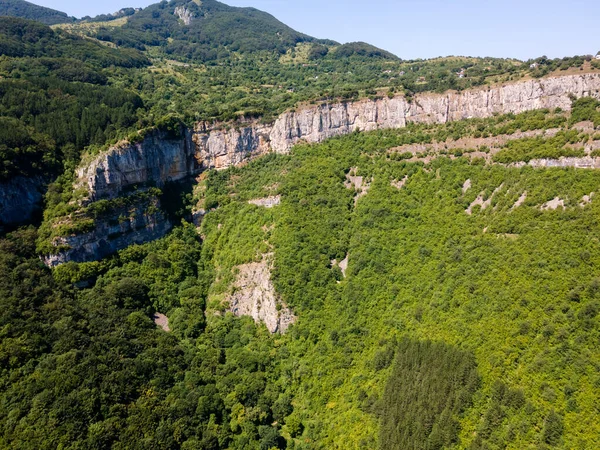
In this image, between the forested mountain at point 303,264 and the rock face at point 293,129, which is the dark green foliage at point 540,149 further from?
the rock face at point 293,129

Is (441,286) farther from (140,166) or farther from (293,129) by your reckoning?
(140,166)

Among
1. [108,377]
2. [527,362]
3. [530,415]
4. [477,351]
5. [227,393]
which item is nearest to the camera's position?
[530,415]

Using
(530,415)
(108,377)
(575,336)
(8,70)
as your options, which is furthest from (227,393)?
(8,70)

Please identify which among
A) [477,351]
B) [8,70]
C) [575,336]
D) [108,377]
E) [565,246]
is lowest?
[108,377]

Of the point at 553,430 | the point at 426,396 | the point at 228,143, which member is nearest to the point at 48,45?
the point at 228,143

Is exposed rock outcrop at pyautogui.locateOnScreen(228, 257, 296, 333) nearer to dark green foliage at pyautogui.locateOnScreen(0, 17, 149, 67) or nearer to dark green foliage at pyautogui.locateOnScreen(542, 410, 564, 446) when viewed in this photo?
dark green foliage at pyautogui.locateOnScreen(542, 410, 564, 446)

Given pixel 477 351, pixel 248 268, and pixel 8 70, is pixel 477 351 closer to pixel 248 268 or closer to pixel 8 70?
pixel 248 268

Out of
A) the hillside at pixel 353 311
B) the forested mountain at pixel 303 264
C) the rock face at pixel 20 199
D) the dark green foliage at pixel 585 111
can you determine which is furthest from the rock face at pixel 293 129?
the rock face at pixel 20 199

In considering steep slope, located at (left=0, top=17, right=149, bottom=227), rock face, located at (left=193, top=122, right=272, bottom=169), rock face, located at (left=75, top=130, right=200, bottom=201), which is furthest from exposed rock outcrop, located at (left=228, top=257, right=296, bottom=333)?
steep slope, located at (left=0, top=17, right=149, bottom=227)
